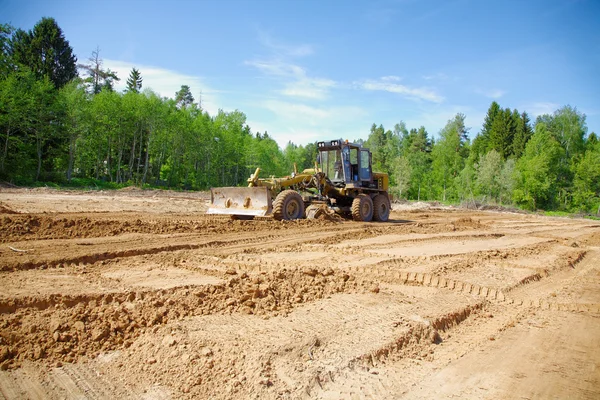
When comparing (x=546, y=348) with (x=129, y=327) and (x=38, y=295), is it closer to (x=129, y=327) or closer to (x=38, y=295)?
(x=129, y=327)

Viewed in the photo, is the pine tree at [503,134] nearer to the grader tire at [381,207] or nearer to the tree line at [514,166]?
the tree line at [514,166]

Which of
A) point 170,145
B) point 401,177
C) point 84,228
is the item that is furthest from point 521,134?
point 84,228

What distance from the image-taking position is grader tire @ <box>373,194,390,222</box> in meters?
17.5

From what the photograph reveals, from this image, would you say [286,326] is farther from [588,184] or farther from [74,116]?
[588,184]

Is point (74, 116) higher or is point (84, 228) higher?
point (74, 116)

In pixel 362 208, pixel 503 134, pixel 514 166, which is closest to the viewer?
pixel 362 208

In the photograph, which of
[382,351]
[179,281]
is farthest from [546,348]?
[179,281]

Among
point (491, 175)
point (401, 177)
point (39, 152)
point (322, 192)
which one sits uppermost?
point (491, 175)

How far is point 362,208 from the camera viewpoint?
16438 mm

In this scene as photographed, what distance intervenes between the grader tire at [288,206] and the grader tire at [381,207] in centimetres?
442

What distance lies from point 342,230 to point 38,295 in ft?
30.5

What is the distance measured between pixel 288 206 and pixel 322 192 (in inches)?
107

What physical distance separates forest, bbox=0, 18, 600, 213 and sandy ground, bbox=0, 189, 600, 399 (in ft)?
58.6

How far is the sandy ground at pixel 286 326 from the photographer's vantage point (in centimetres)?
328
